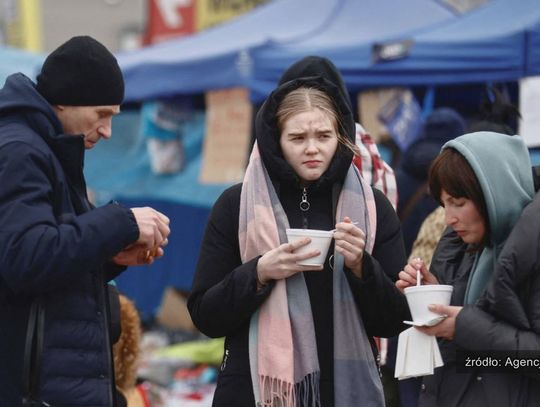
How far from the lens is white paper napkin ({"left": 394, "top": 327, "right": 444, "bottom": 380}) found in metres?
2.87

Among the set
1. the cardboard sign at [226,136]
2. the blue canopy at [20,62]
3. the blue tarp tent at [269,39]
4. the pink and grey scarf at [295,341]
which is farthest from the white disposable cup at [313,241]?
the blue canopy at [20,62]

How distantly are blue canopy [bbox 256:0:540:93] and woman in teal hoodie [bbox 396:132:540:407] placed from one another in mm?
2880

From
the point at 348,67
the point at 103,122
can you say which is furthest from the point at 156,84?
the point at 103,122

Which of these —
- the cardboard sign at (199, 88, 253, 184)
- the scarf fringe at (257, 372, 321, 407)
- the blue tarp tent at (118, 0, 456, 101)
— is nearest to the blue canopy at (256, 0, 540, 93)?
the blue tarp tent at (118, 0, 456, 101)

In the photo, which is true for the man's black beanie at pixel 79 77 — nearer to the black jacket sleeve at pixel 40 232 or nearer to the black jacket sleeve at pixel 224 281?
the black jacket sleeve at pixel 40 232

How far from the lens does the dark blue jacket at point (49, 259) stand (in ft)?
8.63

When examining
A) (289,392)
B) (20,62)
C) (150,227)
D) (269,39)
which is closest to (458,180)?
(289,392)

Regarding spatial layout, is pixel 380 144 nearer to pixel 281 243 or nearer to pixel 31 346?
pixel 281 243

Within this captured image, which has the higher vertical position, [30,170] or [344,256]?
[30,170]

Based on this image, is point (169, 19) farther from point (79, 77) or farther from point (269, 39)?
point (79, 77)

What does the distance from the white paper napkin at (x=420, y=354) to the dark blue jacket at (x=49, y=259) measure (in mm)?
847

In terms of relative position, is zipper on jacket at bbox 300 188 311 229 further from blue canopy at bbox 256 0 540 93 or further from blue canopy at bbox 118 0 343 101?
blue canopy at bbox 118 0 343 101

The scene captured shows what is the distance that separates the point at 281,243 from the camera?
303 centimetres

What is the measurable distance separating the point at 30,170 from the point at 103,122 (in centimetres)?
36
